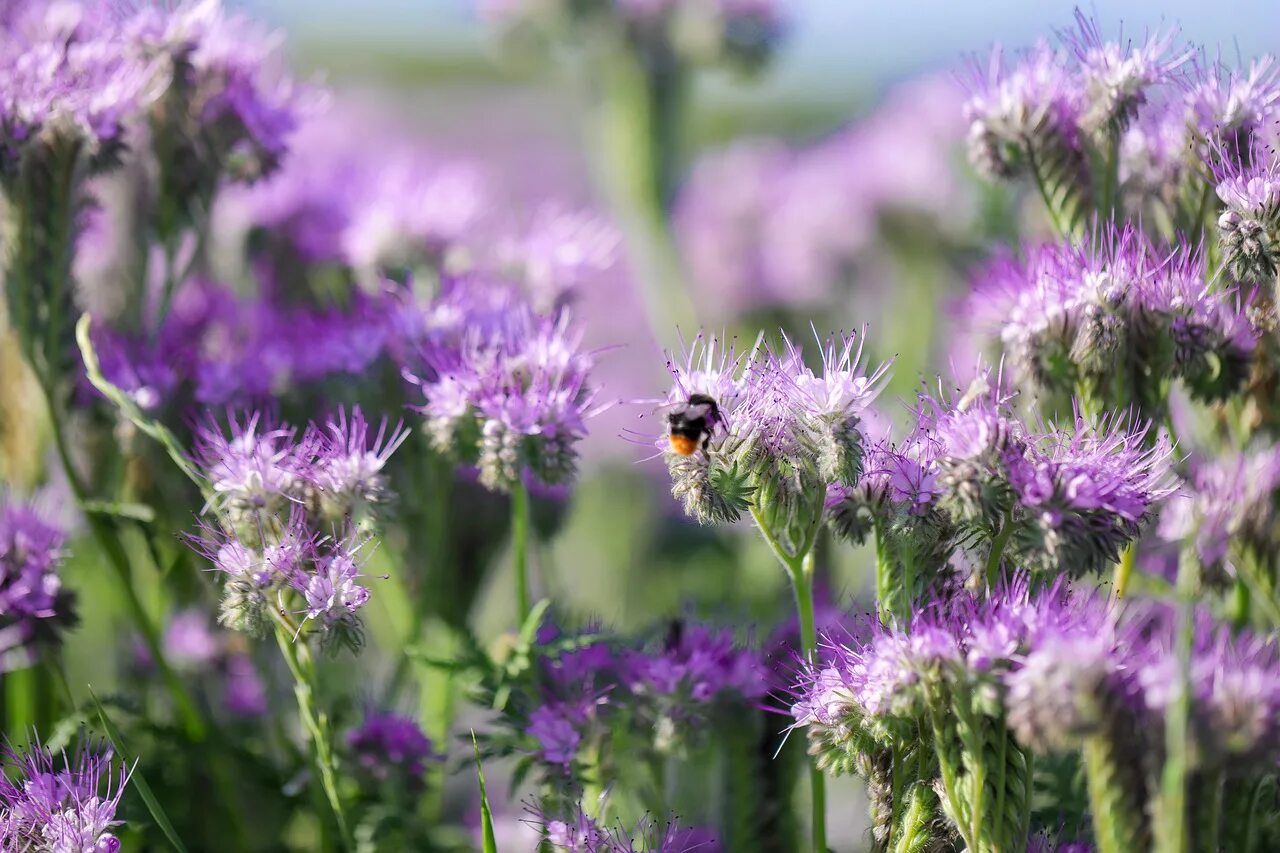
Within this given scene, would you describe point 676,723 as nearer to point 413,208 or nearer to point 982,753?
point 982,753

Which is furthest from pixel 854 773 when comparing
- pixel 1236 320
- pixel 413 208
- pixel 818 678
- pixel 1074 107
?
pixel 413 208

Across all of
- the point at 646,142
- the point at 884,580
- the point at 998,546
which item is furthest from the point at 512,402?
the point at 646,142

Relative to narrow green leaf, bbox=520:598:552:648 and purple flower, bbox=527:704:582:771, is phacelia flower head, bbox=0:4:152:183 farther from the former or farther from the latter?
purple flower, bbox=527:704:582:771

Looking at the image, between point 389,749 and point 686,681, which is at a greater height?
point 686,681

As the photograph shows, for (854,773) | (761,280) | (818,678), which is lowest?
(854,773)

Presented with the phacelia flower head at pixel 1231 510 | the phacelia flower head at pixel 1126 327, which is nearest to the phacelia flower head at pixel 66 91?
the phacelia flower head at pixel 1126 327

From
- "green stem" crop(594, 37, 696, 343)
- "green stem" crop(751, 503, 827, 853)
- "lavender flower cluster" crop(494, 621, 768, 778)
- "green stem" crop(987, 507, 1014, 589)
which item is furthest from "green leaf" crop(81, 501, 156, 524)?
"green stem" crop(594, 37, 696, 343)

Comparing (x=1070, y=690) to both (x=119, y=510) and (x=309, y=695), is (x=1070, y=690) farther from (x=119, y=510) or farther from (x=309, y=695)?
(x=119, y=510)
